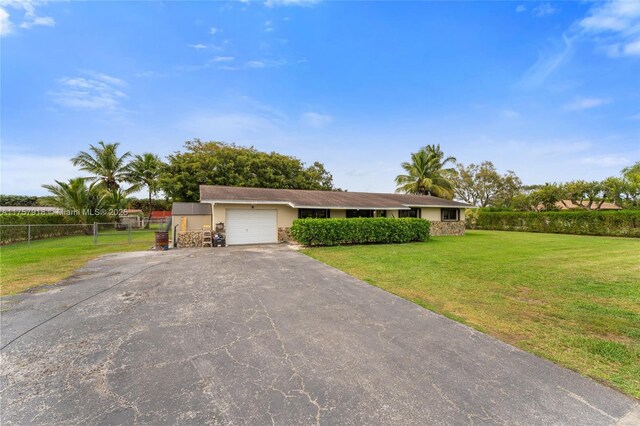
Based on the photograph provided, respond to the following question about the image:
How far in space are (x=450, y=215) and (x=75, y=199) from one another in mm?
29995

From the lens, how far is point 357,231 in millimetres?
14195

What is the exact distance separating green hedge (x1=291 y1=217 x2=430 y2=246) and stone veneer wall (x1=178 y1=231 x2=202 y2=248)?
5.05 metres

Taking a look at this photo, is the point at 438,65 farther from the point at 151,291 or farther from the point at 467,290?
the point at 151,291

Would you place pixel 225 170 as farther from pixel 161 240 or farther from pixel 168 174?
pixel 161 240

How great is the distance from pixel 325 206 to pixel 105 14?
12.7 metres

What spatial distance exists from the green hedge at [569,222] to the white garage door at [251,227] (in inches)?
1004

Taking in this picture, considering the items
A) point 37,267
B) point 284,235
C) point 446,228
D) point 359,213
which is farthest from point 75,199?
point 446,228

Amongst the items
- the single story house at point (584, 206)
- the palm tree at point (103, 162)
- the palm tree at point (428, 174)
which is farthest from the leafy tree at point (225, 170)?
the single story house at point (584, 206)

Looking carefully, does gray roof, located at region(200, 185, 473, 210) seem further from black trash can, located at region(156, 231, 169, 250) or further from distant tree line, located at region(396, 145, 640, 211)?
distant tree line, located at region(396, 145, 640, 211)

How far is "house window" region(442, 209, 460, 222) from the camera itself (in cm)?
2123

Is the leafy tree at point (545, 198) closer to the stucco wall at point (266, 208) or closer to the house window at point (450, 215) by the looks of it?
the house window at point (450, 215)

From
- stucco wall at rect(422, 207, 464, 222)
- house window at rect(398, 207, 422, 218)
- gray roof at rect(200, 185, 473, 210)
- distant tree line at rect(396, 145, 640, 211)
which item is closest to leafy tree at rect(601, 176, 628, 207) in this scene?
distant tree line at rect(396, 145, 640, 211)

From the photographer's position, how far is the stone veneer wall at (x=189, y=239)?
13837mm

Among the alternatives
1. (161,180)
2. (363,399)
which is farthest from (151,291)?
(161,180)
